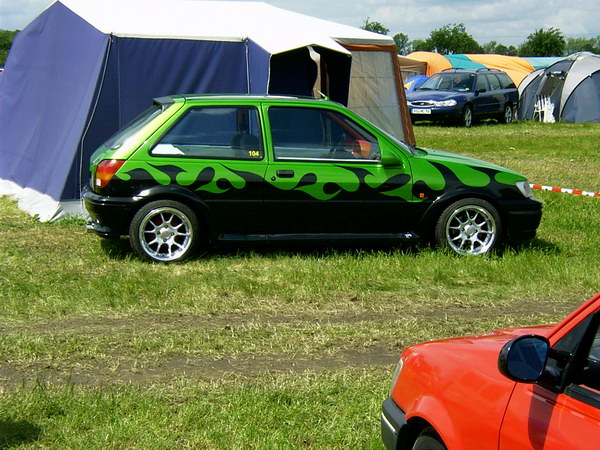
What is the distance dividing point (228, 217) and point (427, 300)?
222cm

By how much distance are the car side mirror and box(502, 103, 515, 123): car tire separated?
26.0 metres

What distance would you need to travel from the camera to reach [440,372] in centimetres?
361

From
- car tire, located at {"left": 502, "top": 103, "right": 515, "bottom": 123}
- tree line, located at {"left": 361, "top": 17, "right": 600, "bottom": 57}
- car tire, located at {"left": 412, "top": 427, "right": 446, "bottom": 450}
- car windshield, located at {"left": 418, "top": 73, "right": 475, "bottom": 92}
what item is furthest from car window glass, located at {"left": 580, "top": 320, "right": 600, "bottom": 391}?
tree line, located at {"left": 361, "top": 17, "right": 600, "bottom": 57}

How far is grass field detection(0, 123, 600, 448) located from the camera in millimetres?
5008

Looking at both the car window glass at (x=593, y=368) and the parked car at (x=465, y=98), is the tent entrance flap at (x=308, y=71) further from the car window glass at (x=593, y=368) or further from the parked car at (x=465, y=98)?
the parked car at (x=465, y=98)

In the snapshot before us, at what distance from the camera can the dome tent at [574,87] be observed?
2833 cm

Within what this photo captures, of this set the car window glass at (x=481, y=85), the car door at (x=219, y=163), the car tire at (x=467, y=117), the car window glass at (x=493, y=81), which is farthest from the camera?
the car window glass at (x=493, y=81)

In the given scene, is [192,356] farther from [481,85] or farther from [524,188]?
[481,85]

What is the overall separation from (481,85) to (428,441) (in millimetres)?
24762

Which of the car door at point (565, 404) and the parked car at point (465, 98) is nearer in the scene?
the car door at point (565, 404)

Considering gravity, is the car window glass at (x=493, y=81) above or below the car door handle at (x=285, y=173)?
above

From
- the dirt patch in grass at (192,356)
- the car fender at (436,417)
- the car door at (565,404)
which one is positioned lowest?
the dirt patch in grass at (192,356)

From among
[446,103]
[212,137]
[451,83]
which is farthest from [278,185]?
[451,83]

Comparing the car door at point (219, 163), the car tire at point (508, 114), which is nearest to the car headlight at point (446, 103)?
the car tire at point (508, 114)
